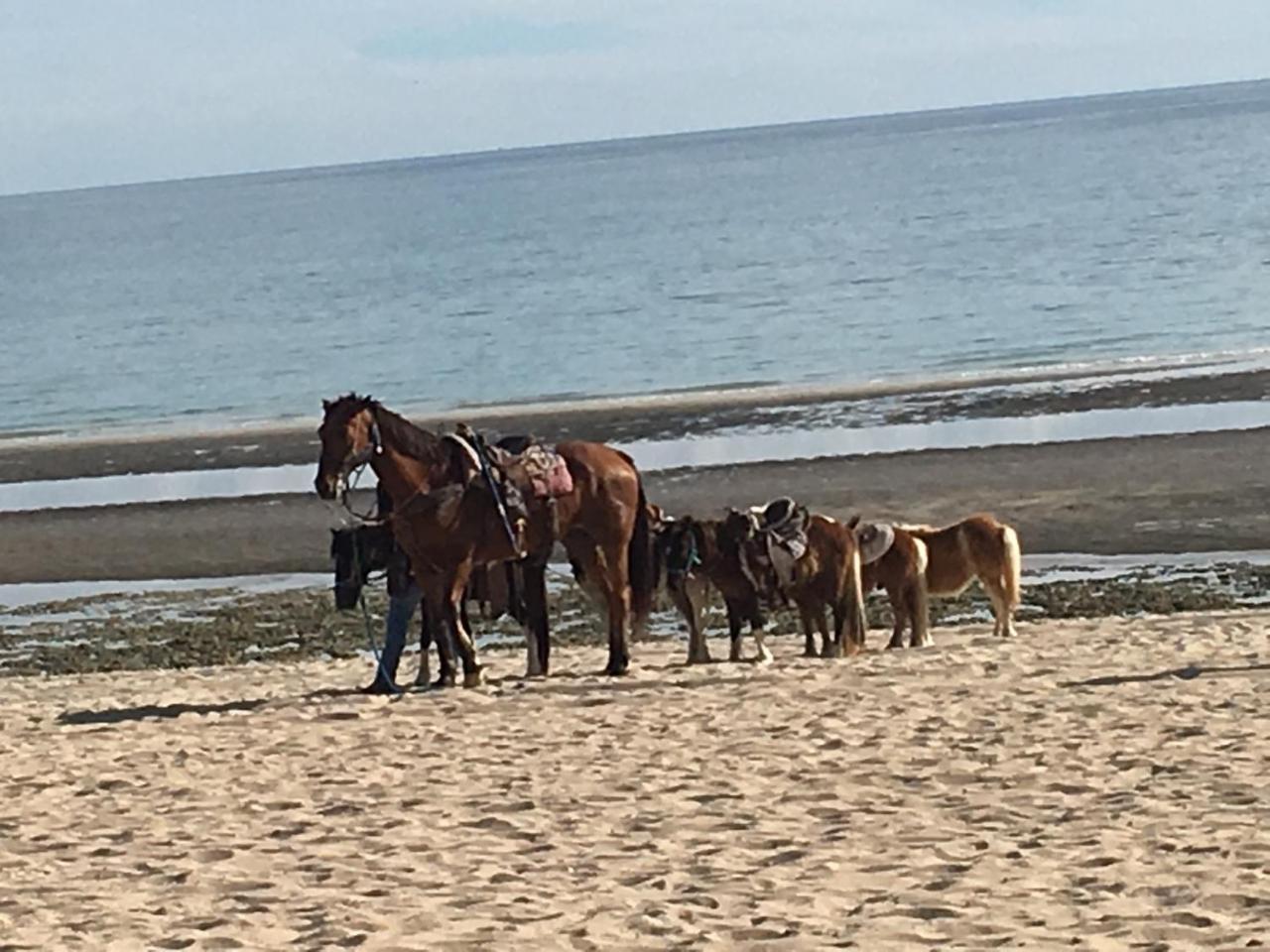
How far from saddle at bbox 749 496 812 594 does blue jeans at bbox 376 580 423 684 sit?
2.09 meters

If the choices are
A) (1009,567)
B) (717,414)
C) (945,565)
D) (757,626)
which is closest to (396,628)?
(757,626)

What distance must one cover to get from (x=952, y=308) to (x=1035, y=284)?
222 inches

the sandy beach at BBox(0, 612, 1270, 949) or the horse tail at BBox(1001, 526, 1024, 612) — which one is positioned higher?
the horse tail at BBox(1001, 526, 1024, 612)

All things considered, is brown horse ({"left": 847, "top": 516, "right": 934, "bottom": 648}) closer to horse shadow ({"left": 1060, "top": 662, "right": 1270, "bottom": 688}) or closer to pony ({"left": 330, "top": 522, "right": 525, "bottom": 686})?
pony ({"left": 330, "top": 522, "right": 525, "bottom": 686})

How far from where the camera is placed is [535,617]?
14.3m

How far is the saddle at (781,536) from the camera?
558 inches

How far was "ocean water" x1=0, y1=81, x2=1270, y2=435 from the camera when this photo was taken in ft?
143

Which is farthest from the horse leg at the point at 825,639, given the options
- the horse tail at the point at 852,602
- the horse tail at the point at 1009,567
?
the horse tail at the point at 1009,567

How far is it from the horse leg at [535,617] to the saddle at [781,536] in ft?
4.41

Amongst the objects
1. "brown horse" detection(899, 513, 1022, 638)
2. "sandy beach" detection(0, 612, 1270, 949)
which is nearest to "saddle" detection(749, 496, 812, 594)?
"sandy beach" detection(0, 612, 1270, 949)

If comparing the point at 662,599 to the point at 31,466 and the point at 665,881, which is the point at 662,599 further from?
the point at 31,466

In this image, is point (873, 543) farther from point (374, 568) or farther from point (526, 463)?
point (374, 568)

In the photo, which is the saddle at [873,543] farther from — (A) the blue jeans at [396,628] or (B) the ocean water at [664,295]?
(B) the ocean water at [664,295]

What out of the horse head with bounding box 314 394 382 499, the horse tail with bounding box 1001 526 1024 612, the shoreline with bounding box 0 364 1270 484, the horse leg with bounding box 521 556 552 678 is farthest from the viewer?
the shoreline with bounding box 0 364 1270 484
